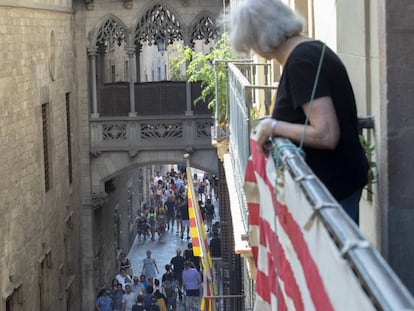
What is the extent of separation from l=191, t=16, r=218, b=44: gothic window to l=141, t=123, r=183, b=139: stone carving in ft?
6.61

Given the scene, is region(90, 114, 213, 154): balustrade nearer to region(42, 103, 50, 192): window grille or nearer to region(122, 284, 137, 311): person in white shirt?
region(42, 103, 50, 192): window grille

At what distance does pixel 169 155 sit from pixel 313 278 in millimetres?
22057

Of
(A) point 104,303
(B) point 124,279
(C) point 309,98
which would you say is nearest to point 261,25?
(C) point 309,98

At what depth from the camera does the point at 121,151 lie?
24406mm

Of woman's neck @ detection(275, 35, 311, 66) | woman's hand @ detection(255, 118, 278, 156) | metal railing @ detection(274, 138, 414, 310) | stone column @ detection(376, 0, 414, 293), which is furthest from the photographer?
stone column @ detection(376, 0, 414, 293)

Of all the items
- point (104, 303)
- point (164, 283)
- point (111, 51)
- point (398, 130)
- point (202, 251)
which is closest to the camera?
point (398, 130)

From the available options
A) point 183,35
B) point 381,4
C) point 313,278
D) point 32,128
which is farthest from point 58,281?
point 313,278

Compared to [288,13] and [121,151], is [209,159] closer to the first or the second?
[121,151]

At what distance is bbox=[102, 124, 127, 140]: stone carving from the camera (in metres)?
24.4

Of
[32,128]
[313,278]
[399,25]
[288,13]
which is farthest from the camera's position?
[32,128]

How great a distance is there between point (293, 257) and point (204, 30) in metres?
22.1

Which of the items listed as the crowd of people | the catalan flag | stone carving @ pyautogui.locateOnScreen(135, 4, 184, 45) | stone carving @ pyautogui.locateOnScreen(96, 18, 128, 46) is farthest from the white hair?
stone carving @ pyautogui.locateOnScreen(135, 4, 184, 45)

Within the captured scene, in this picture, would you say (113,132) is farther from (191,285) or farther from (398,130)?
(398,130)

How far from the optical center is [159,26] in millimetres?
24734
